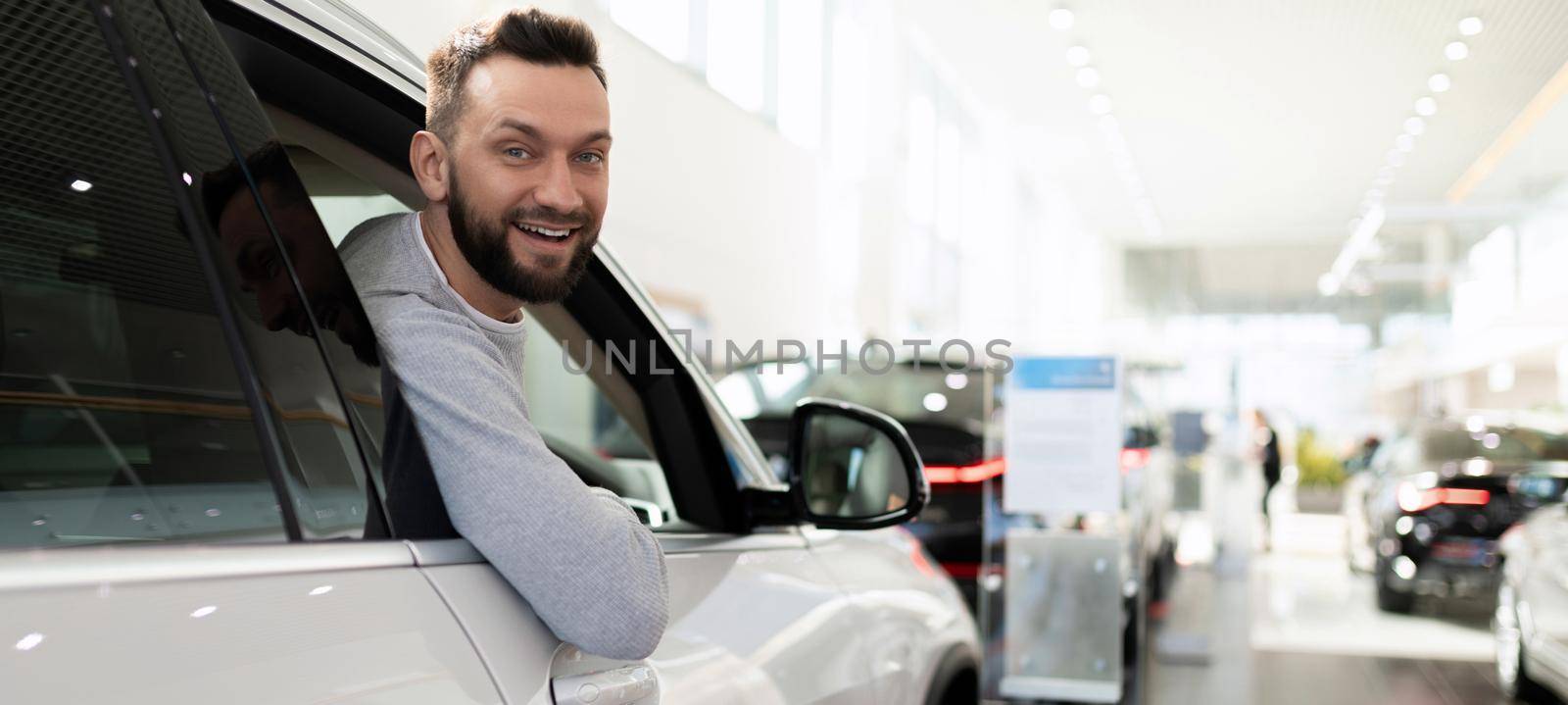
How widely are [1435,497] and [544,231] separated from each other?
872cm

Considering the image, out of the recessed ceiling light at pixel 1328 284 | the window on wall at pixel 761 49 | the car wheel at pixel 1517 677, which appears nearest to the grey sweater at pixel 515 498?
the car wheel at pixel 1517 677

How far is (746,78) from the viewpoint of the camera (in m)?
13.9

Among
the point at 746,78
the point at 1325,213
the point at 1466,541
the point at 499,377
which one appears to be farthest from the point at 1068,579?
the point at 1325,213

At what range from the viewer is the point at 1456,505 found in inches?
350

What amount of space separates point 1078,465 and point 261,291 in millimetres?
5264

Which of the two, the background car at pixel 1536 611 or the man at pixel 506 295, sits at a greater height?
the man at pixel 506 295

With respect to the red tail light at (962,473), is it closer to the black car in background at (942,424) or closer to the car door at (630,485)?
the black car in background at (942,424)

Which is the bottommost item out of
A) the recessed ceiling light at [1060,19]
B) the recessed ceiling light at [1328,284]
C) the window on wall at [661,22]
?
the recessed ceiling light at [1328,284]

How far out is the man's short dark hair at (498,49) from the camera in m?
1.34

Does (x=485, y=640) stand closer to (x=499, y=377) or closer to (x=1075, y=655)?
(x=499, y=377)

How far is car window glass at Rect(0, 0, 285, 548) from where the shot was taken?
107 centimetres

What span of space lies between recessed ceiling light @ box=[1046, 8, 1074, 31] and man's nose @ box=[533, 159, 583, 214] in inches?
488

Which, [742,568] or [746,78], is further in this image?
[746,78]

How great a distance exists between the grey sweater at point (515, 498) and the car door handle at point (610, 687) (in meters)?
0.04
